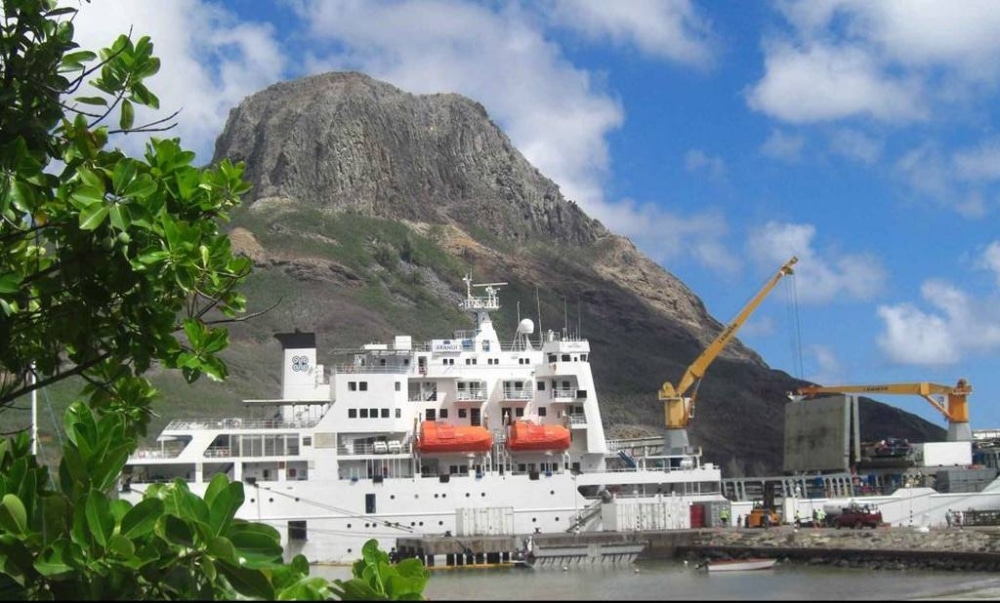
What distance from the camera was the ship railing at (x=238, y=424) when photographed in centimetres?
3334

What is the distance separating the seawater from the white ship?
1.98m

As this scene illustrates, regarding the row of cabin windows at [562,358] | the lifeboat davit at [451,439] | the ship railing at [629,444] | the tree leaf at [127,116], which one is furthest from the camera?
the ship railing at [629,444]

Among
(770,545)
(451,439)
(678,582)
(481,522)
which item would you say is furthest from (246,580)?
(770,545)

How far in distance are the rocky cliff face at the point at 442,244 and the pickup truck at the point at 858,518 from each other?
47.4 metres

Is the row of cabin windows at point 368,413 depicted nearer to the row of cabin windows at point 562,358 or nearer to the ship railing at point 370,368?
the ship railing at point 370,368

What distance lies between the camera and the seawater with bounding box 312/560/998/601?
86.0 ft

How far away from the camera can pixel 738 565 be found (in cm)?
3306

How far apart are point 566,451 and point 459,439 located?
362cm

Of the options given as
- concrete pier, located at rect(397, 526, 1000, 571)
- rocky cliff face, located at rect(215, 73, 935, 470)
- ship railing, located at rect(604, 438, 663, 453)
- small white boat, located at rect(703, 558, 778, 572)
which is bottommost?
small white boat, located at rect(703, 558, 778, 572)

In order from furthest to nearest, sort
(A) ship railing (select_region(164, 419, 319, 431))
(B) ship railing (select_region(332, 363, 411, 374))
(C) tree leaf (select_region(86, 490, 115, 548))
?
(B) ship railing (select_region(332, 363, 411, 374)), (A) ship railing (select_region(164, 419, 319, 431)), (C) tree leaf (select_region(86, 490, 115, 548))

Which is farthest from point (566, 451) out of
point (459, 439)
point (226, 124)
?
point (226, 124)

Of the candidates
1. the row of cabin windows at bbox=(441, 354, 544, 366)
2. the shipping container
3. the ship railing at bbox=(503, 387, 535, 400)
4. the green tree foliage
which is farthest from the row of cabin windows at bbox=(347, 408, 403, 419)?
the green tree foliage

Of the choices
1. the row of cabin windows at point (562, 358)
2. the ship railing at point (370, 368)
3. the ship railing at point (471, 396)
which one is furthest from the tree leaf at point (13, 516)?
the row of cabin windows at point (562, 358)

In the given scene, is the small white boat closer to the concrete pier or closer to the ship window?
the concrete pier
